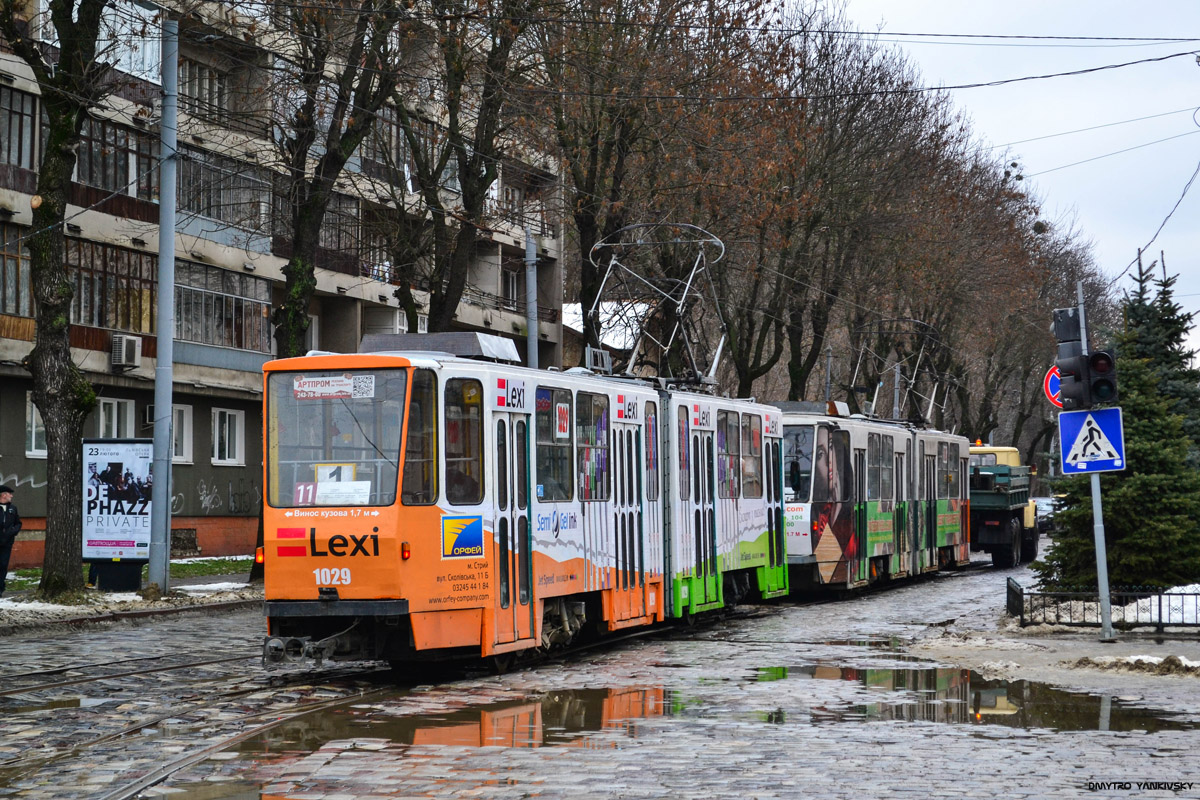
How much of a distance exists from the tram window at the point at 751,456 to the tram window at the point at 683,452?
245 cm

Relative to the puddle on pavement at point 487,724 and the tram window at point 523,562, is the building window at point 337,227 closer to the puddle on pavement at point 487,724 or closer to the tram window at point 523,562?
the tram window at point 523,562

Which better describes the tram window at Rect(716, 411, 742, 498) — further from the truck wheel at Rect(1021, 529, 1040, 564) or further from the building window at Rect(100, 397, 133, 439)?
the truck wheel at Rect(1021, 529, 1040, 564)

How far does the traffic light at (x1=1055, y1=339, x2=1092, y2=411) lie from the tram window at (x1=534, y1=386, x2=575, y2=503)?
505 centimetres

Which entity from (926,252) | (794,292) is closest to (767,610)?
(794,292)

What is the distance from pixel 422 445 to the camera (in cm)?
1317

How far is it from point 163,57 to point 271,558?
38.8ft

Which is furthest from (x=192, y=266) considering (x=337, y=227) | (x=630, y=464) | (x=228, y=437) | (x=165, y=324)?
(x=630, y=464)

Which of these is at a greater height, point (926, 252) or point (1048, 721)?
point (926, 252)

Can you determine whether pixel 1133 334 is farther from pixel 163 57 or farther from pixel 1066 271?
pixel 1066 271

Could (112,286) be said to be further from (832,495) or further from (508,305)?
(508,305)

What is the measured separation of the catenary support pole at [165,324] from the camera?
22.6 m

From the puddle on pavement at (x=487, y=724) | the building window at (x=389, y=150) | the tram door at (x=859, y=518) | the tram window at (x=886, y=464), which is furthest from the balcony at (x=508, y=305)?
the puddle on pavement at (x=487, y=724)

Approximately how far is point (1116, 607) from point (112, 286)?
24.1 m

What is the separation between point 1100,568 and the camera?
15.9 metres
